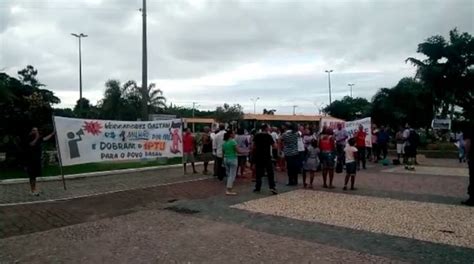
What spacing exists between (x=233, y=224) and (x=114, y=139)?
6.92 m

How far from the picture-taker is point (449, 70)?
115 ft

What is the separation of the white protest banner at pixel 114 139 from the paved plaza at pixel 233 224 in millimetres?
1017

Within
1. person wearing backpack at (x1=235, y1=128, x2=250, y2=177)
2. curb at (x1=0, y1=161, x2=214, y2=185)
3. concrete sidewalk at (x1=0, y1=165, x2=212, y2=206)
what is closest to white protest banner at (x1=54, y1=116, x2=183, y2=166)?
concrete sidewalk at (x1=0, y1=165, x2=212, y2=206)

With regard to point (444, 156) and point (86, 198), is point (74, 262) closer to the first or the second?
point (86, 198)

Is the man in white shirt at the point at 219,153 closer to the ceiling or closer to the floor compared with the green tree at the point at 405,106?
closer to the floor

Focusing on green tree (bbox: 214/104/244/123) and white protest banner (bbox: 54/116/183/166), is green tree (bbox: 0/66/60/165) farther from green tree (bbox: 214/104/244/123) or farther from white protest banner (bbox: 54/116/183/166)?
green tree (bbox: 214/104/244/123)

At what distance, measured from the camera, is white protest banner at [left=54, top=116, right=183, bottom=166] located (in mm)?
11617

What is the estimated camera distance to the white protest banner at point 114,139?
11.6m

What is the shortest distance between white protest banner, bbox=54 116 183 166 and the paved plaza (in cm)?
102

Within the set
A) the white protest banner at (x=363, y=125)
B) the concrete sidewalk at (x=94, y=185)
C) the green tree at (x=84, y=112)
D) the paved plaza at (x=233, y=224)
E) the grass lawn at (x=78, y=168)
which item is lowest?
the paved plaza at (x=233, y=224)

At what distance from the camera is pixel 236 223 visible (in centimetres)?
757

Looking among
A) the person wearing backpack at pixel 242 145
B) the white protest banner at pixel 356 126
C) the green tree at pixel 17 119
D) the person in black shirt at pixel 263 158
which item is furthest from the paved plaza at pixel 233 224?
the white protest banner at pixel 356 126

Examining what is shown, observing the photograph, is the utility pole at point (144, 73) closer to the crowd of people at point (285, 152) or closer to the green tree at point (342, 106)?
the crowd of people at point (285, 152)

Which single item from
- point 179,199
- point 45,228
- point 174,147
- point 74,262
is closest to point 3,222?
point 45,228
